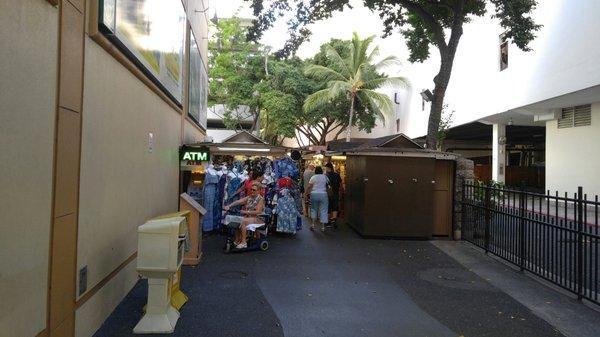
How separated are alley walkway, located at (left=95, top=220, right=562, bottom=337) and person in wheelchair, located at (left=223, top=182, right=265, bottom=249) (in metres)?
0.44

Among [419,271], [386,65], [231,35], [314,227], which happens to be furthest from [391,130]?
[419,271]

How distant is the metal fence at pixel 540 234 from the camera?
19.5 feet

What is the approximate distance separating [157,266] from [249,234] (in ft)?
14.1

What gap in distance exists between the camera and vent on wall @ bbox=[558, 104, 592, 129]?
16.6 metres

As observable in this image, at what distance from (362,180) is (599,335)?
6.19 m

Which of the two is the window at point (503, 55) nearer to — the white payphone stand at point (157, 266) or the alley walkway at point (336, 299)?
the alley walkway at point (336, 299)

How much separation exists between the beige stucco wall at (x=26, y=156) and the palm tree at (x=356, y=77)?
82.0 feet

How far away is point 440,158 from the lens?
10.4m

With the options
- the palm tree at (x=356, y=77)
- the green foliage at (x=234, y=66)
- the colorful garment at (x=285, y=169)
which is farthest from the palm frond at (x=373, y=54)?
the colorful garment at (x=285, y=169)

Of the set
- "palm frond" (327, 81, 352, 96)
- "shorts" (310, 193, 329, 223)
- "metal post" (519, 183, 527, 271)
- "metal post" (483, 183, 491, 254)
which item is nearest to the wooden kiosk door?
"metal post" (483, 183, 491, 254)

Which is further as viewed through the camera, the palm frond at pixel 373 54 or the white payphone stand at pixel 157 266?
the palm frond at pixel 373 54

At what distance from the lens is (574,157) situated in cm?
1728

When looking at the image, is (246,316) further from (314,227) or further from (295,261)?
(314,227)

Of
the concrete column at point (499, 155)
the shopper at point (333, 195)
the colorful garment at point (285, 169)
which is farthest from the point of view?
the concrete column at point (499, 155)
